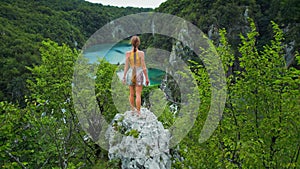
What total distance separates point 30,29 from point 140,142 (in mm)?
91572

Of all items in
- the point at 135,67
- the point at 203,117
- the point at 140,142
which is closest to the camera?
the point at 135,67

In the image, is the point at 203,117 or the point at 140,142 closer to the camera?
the point at 140,142

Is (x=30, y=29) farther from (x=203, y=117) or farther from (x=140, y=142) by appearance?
(x=203, y=117)

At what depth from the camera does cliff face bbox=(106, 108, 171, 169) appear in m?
7.39

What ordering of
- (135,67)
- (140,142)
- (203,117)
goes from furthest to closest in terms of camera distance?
1. (203,117)
2. (140,142)
3. (135,67)

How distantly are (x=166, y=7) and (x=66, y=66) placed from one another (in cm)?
11323

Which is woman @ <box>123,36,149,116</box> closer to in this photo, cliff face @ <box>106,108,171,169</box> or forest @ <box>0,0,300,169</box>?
cliff face @ <box>106,108,171,169</box>

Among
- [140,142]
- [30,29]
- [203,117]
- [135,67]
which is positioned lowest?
[140,142]

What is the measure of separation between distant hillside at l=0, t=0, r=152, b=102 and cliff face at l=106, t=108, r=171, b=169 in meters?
35.5

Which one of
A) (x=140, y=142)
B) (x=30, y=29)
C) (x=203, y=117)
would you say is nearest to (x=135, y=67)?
(x=140, y=142)

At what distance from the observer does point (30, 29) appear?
8788 cm

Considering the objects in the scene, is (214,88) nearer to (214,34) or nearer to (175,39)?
(214,34)

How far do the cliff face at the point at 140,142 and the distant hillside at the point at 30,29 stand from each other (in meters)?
35.5

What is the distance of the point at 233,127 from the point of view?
7.14 m
